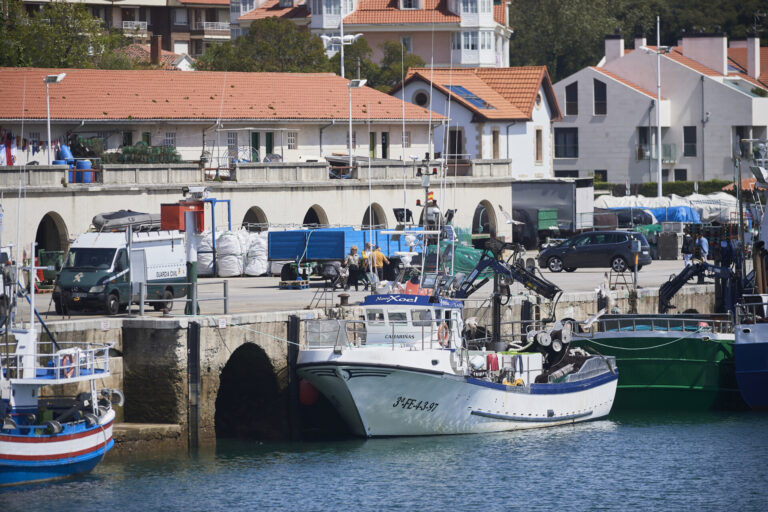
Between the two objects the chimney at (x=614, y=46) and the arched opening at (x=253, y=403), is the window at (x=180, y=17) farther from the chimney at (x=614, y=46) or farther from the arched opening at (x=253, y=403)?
the arched opening at (x=253, y=403)

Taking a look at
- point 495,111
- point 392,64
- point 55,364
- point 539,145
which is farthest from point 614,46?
point 55,364

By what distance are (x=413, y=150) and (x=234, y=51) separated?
1855 centimetres

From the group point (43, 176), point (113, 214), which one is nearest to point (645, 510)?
point (113, 214)

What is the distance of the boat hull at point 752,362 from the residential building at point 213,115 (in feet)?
74.6

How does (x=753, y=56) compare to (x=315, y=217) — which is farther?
(x=753, y=56)

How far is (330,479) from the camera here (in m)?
30.7

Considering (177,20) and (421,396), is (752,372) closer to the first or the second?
(421,396)

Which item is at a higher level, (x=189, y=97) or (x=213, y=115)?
(x=189, y=97)

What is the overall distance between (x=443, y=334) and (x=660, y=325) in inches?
292

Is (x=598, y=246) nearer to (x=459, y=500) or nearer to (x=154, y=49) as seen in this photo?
(x=459, y=500)

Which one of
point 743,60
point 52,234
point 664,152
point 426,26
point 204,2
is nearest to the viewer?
point 52,234

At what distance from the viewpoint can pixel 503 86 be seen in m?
75.7

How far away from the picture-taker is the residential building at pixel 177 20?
124 metres

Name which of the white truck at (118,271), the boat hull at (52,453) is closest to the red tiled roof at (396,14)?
the white truck at (118,271)
